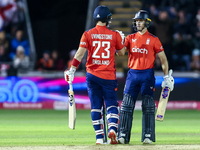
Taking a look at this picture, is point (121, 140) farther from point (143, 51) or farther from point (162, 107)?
point (143, 51)

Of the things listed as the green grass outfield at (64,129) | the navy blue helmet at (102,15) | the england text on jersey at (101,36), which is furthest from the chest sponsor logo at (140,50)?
the green grass outfield at (64,129)

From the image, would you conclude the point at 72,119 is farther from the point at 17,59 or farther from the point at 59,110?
the point at 17,59

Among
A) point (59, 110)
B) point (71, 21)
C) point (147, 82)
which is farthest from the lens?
point (71, 21)

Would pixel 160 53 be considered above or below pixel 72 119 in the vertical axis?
above

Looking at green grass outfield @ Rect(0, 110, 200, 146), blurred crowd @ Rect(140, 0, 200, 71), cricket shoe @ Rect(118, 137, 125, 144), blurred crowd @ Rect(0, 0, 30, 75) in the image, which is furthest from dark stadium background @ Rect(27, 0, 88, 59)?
cricket shoe @ Rect(118, 137, 125, 144)

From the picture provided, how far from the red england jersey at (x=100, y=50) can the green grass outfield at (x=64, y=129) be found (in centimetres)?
119

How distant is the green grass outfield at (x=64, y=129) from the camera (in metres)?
7.59

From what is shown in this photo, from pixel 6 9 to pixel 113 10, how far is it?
4480 mm

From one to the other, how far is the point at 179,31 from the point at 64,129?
8614mm

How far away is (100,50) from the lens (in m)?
6.95

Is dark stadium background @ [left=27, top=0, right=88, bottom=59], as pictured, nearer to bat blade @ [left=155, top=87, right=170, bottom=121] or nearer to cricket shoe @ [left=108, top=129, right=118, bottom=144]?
bat blade @ [left=155, top=87, right=170, bottom=121]

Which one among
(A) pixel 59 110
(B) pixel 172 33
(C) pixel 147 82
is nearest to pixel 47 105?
(A) pixel 59 110

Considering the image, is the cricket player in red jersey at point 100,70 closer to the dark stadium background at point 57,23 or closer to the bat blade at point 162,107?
the bat blade at point 162,107

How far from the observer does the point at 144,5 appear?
1817 centimetres
